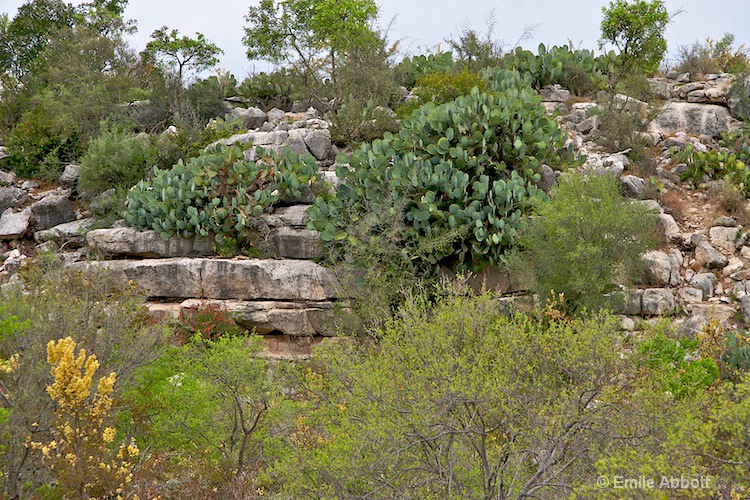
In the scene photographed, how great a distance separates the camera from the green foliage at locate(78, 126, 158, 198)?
21578 millimetres

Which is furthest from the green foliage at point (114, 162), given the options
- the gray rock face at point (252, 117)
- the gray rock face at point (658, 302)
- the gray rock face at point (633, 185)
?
the gray rock face at point (658, 302)

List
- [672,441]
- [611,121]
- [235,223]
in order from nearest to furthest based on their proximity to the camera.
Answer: [672,441] → [235,223] → [611,121]

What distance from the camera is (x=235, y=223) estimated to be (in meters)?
17.6

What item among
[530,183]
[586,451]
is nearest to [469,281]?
[530,183]

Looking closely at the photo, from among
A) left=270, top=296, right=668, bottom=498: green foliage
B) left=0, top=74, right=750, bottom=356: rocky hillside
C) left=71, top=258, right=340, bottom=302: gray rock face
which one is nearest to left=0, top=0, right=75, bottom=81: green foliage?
left=0, top=74, right=750, bottom=356: rocky hillside

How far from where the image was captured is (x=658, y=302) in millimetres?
14453

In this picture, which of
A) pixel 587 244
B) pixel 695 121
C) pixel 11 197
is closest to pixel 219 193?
pixel 587 244

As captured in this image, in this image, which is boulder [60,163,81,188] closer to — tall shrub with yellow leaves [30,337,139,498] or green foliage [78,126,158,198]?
green foliage [78,126,158,198]

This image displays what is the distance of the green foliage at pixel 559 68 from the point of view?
2355cm

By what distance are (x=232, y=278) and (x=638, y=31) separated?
18.9 meters

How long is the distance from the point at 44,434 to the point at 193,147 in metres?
17.0

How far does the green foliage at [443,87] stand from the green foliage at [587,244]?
7.44m

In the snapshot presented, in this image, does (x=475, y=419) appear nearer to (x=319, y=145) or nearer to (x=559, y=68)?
(x=319, y=145)

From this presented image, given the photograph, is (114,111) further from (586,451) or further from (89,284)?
(586,451)
